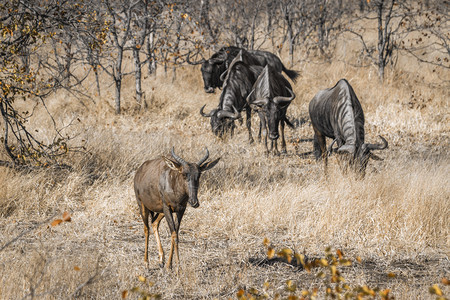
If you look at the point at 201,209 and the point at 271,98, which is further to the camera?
the point at 271,98

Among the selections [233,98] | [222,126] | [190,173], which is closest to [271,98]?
[222,126]

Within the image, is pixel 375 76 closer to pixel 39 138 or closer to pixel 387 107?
pixel 387 107

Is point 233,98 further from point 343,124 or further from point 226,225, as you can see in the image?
point 226,225

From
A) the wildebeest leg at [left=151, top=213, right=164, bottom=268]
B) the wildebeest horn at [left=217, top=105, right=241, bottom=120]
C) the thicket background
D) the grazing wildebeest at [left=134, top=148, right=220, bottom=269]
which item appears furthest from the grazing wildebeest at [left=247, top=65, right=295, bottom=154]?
the grazing wildebeest at [left=134, top=148, right=220, bottom=269]

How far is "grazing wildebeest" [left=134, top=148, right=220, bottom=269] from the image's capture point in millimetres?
5199

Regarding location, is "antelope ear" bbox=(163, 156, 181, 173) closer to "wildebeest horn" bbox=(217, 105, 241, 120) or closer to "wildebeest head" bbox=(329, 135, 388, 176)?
"wildebeest head" bbox=(329, 135, 388, 176)

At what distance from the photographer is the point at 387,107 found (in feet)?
47.8

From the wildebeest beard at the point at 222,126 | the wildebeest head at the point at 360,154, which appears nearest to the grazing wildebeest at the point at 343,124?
the wildebeest head at the point at 360,154

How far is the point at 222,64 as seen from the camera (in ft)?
53.1

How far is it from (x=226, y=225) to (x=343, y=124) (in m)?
3.31

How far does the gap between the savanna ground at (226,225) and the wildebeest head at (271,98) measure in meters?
0.74

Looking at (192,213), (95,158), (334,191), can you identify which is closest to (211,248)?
(192,213)

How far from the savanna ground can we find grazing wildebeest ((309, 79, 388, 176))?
373mm

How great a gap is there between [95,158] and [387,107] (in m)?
8.61
